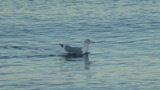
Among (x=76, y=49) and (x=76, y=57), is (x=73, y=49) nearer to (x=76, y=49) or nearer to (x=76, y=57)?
(x=76, y=49)

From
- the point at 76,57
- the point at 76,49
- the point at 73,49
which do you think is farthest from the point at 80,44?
the point at 76,57

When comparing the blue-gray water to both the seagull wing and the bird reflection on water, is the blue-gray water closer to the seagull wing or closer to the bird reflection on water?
the bird reflection on water

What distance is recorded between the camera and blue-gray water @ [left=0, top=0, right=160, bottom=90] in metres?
25.0

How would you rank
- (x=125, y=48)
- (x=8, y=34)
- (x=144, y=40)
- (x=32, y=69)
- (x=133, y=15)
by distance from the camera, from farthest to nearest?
(x=133, y=15)
(x=8, y=34)
(x=144, y=40)
(x=125, y=48)
(x=32, y=69)

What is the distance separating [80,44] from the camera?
3538 cm

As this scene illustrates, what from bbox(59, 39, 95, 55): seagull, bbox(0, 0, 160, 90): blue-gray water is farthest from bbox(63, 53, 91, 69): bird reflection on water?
bbox(59, 39, 95, 55): seagull

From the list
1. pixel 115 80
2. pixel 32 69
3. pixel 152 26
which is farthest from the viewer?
pixel 152 26

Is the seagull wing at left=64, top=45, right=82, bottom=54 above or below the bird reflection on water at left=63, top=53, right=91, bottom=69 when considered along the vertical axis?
above

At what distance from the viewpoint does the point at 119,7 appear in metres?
53.4

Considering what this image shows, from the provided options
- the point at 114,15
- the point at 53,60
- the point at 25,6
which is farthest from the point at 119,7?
the point at 53,60

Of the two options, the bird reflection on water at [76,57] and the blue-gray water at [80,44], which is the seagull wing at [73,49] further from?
the blue-gray water at [80,44]

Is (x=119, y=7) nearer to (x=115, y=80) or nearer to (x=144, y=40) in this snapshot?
(x=144, y=40)

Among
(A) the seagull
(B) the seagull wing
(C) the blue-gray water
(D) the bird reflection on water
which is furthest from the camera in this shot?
(B) the seagull wing

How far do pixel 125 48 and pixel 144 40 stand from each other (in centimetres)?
319
